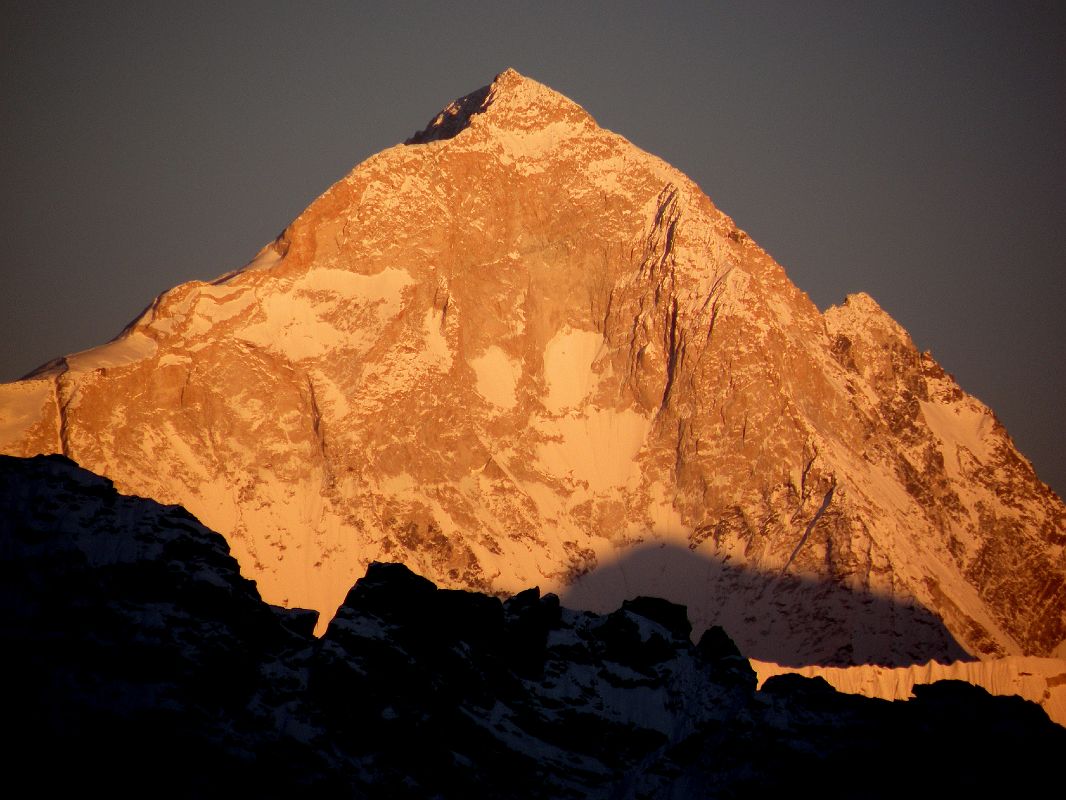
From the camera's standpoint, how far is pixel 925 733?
117 meters

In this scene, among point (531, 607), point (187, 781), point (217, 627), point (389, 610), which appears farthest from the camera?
point (531, 607)

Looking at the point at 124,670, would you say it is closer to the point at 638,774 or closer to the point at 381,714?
the point at 381,714

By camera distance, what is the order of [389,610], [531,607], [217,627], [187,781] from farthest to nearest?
[531,607] → [389,610] → [217,627] → [187,781]

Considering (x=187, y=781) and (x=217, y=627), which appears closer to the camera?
(x=187, y=781)

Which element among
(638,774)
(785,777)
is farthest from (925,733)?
(638,774)

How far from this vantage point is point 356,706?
122m

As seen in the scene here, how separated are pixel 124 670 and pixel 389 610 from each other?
21.0 meters

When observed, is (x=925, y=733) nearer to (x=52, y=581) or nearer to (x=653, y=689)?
(x=653, y=689)

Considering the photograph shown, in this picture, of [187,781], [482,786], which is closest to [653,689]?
[482,786]

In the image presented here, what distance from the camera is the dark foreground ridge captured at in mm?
112875

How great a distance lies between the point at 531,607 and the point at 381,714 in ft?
78.8

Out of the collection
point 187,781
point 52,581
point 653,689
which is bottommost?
point 187,781

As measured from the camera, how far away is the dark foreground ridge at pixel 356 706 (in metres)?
113

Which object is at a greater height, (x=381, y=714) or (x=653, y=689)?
(x=653, y=689)
